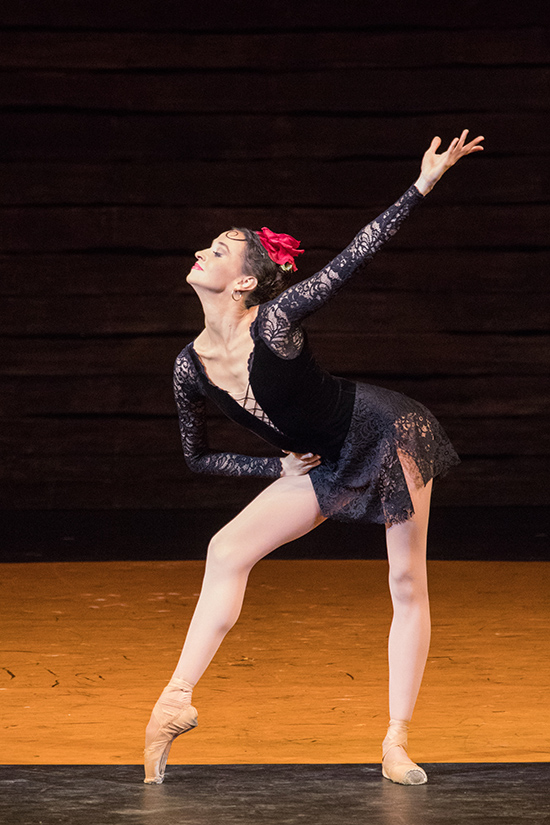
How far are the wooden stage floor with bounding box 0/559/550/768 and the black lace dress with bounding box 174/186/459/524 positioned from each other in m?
0.64

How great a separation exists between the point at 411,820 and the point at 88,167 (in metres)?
4.67

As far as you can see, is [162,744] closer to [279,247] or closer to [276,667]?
[279,247]

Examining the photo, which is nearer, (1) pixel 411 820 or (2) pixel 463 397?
(1) pixel 411 820

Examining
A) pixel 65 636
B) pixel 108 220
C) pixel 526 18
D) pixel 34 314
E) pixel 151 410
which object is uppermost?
pixel 526 18

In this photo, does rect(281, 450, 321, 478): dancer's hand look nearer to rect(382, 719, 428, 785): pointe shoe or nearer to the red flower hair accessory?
the red flower hair accessory

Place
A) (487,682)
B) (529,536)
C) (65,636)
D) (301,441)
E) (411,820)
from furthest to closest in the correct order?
1. (529,536)
2. (65,636)
3. (487,682)
4. (301,441)
5. (411,820)

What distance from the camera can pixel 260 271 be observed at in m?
2.65

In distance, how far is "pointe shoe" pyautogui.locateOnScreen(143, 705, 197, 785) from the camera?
247 cm

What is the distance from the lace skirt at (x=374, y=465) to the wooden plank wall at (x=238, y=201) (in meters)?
3.65

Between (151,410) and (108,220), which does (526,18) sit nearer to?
(108,220)

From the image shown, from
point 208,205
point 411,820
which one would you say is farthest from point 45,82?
point 411,820

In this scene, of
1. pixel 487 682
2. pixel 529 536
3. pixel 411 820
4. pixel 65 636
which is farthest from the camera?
pixel 529 536

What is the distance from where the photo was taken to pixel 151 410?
20.7 ft

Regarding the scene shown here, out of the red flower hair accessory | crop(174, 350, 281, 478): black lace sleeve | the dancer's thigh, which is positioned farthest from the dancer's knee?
the red flower hair accessory
